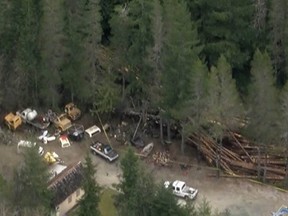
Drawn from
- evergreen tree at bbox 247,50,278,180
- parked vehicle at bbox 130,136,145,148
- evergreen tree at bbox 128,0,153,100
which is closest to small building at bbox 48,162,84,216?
parked vehicle at bbox 130,136,145,148

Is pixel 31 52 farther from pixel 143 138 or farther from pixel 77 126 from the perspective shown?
pixel 143 138

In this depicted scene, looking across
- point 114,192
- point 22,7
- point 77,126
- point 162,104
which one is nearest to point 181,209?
point 114,192

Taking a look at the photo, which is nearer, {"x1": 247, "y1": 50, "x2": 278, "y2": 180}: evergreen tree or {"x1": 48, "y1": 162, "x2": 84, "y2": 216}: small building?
{"x1": 48, "y1": 162, "x2": 84, "y2": 216}: small building

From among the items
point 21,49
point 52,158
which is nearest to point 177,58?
point 52,158

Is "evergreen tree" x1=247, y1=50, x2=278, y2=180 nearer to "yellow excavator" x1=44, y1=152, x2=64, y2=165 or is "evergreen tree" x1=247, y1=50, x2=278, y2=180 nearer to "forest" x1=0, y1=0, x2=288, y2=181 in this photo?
"forest" x1=0, y1=0, x2=288, y2=181

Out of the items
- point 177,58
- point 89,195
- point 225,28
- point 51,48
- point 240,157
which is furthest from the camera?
point 225,28

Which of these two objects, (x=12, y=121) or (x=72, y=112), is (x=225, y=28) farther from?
(x=12, y=121)

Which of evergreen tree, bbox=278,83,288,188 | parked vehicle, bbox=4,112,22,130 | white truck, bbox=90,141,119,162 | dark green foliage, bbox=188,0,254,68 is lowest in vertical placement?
white truck, bbox=90,141,119,162
